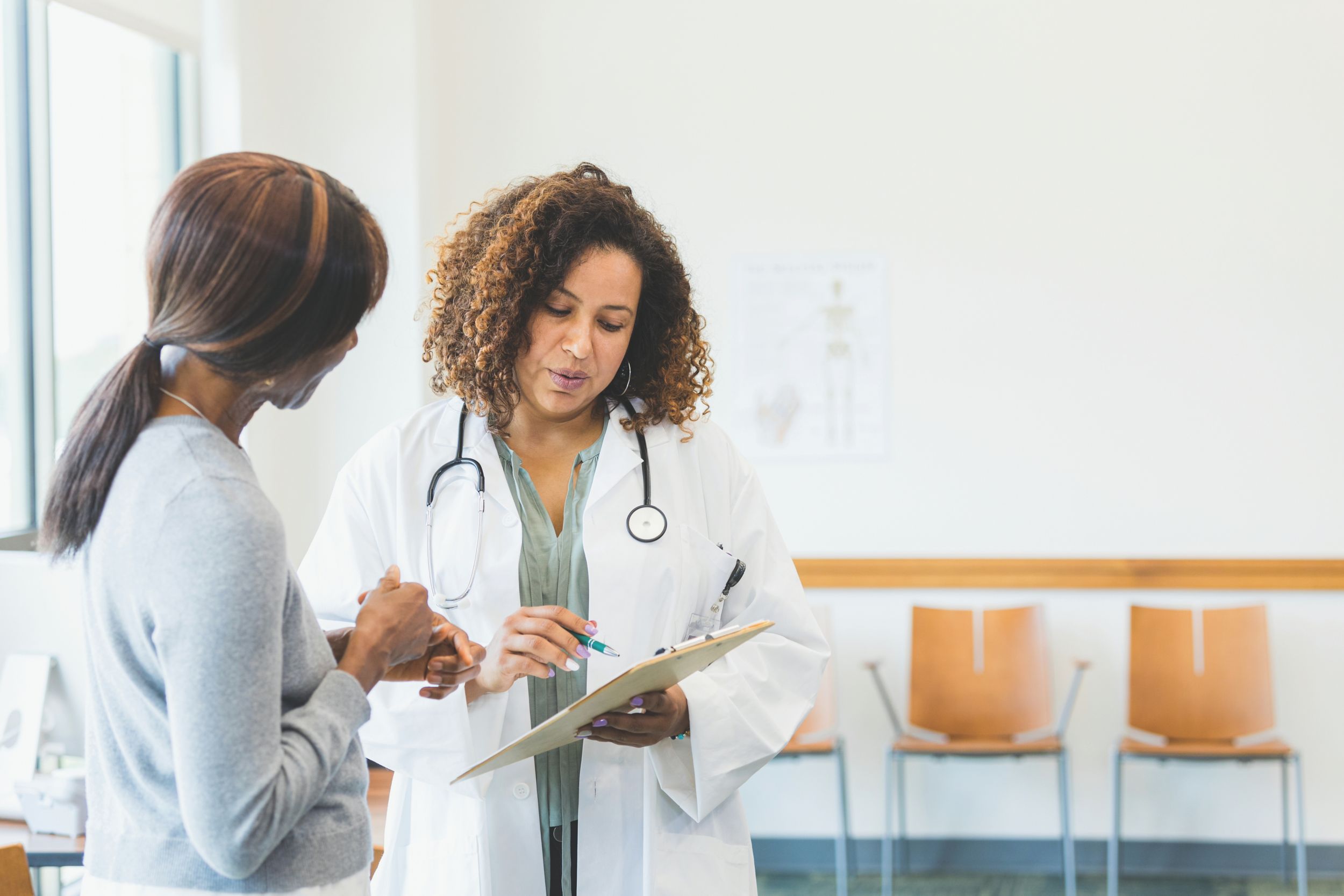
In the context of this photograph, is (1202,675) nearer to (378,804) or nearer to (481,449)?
(378,804)

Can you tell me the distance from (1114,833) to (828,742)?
2.82ft

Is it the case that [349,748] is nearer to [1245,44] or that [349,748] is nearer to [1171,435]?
[1171,435]

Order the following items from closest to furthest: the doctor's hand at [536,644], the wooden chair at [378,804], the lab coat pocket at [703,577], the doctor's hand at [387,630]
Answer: the doctor's hand at [387,630]
the doctor's hand at [536,644]
the lab coat pocket at [703,577]
the wooden chair at [378,804]

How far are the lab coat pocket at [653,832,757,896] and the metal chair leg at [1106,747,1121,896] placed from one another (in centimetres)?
219

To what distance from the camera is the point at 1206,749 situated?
10.7 ft

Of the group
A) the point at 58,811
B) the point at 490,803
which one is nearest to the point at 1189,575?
the point at 490,803

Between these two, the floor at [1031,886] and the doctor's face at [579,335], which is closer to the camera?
the doctor's face at [579,335]

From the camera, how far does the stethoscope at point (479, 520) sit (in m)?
1.45

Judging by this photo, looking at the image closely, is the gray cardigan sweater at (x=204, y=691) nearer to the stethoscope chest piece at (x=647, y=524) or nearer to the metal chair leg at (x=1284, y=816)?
the stethoscope chest piece at (x=647, y=524)

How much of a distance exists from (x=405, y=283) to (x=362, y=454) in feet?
6.49

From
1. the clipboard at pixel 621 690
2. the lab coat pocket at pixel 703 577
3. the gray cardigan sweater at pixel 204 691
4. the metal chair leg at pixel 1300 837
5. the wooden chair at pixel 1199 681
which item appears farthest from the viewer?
the wooden chair at pixel 1199 681

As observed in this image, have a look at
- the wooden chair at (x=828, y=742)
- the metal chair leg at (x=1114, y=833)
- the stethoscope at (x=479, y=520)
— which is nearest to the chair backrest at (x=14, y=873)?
the stethoscope at (x=479, y=520)

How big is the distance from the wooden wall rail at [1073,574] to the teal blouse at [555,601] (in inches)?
89.6

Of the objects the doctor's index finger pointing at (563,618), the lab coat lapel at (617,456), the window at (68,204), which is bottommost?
the doctor's index finger pointing at (563,618)
